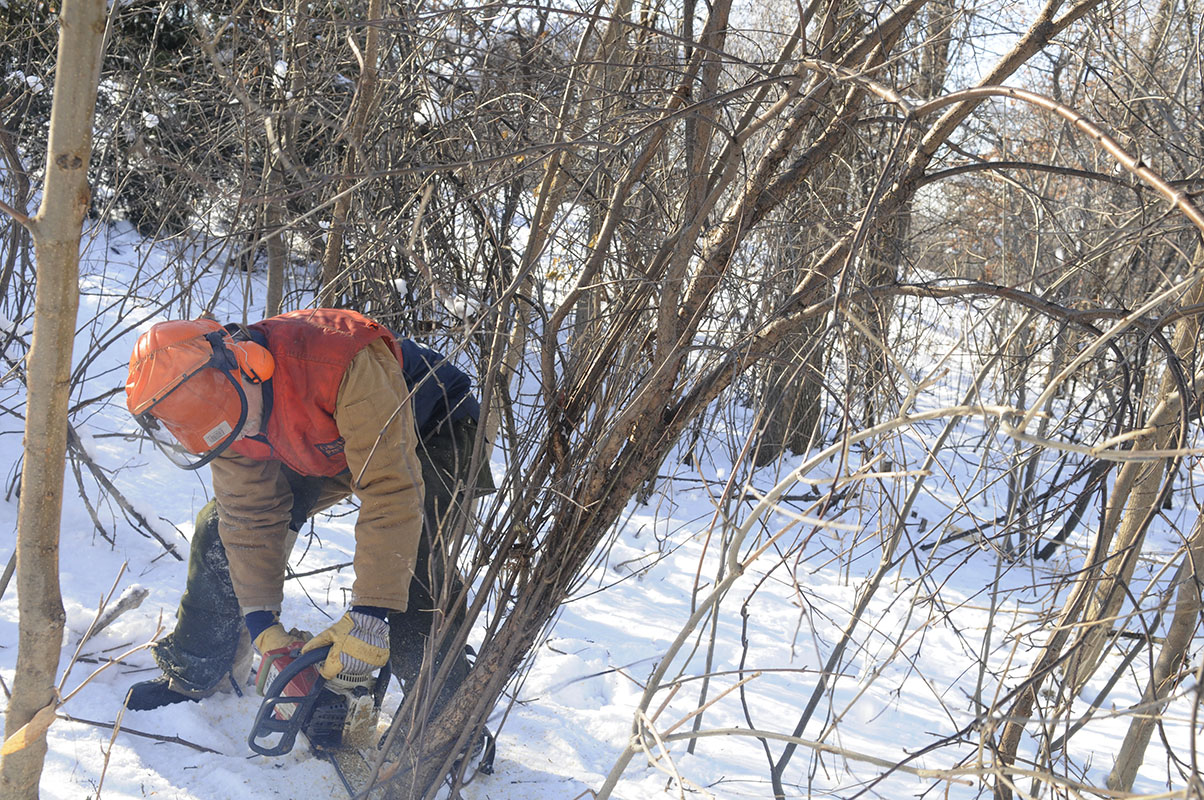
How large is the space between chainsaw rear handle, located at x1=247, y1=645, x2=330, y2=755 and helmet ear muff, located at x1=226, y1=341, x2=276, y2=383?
74cm

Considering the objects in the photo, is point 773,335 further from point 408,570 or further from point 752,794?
point 752,794

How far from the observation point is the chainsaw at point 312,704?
2.22 metres

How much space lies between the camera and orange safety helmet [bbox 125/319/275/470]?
6.76 feet

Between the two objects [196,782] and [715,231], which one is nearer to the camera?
[715,231]

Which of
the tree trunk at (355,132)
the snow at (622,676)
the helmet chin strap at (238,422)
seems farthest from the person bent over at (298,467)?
the tree trunk at (355,132)

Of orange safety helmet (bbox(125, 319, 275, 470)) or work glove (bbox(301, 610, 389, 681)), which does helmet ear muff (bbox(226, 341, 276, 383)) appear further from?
work glove (bbox(301, 610, 389, 681))

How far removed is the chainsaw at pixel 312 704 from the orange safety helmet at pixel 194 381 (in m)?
0.61

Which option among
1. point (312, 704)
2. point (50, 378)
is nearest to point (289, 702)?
point (312, 704)

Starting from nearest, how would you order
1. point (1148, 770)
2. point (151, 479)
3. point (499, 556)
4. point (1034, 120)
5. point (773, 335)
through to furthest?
1. point (773, 335)
2. point (499, 556)
3. point (1148, 770)
4. point (151, 479)
5. point (1034, 120)

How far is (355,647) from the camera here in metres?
2.19

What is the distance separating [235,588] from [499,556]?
897 millimetres

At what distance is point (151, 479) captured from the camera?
14.0ft

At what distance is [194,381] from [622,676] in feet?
6.60

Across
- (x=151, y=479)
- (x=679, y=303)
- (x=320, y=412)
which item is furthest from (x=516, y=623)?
(x=151, y=479)
